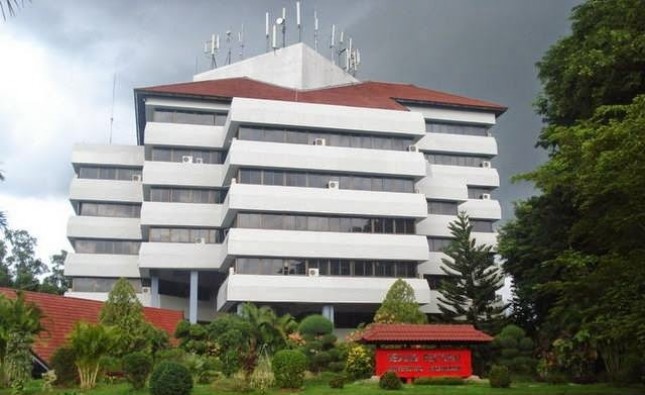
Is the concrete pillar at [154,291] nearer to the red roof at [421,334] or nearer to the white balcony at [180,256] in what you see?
the white balcony at [180,256]

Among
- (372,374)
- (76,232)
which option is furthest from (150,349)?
(76,232)

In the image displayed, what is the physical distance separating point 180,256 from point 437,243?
16964 millimetres

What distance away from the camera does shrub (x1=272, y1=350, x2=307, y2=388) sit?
2116 centimetres

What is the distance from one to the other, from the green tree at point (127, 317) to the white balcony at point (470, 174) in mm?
28417

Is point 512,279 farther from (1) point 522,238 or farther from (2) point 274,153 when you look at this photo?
(2) point 274,153

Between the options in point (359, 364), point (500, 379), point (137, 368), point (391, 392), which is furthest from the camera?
point (359, 364)

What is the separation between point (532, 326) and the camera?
121 ft

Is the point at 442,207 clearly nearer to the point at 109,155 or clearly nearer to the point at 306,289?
the point at 306,289

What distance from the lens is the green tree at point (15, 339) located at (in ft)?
67.3

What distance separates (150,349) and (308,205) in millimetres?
16333

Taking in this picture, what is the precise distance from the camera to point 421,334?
83.1ft

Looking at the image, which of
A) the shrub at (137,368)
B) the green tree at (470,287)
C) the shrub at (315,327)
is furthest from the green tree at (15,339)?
the green tree at (470,287)

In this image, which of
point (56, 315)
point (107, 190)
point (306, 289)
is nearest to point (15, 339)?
point (56, 315)

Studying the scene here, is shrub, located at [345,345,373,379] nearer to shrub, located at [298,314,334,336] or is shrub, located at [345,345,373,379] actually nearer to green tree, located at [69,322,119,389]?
shrub, located at [298,314,334,336]
